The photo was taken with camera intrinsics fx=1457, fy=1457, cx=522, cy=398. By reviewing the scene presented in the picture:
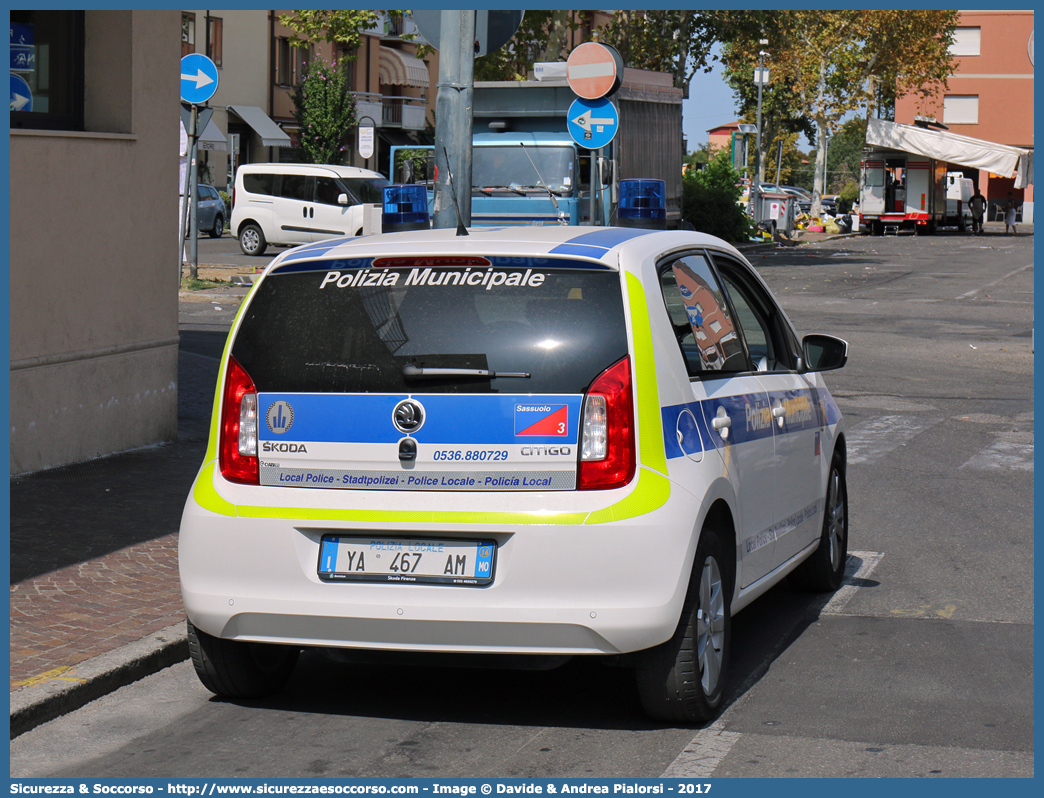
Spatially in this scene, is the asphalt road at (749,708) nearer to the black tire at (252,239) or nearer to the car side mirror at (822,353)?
the car side mirror at (822,353)

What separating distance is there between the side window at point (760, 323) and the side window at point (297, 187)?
26917 millimetres

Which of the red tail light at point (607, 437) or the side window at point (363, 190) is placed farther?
the side window at point (363, 190)

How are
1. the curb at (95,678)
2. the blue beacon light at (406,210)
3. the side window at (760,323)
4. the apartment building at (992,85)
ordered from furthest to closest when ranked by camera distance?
the apartment building at (992,85), the blue beacon light at (406,210), the side window at (760,323), the curb at (95,678)

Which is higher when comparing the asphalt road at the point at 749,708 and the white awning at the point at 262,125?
the white awning at the point at 262,125

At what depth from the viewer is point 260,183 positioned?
1281 inches

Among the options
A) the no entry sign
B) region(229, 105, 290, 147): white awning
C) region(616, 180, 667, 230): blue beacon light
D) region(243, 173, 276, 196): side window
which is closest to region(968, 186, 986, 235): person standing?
region(229, 105, 290, 147): white awning

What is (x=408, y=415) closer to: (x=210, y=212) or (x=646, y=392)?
(x=646, y=392)

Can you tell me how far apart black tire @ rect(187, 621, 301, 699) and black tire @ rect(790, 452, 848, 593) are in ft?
8.26

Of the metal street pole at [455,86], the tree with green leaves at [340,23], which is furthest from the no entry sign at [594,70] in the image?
the tree with green leaves at [340,23]

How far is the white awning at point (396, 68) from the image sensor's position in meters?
63.2

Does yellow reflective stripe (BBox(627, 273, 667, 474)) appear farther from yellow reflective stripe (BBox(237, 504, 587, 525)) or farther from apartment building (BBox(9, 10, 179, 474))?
apartment building (BBox(9, 10, 179, 474))

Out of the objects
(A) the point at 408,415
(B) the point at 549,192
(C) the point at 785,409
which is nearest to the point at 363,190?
(B) the point at 549,192

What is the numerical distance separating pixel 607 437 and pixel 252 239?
29128 millimetres

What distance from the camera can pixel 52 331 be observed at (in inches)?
344
